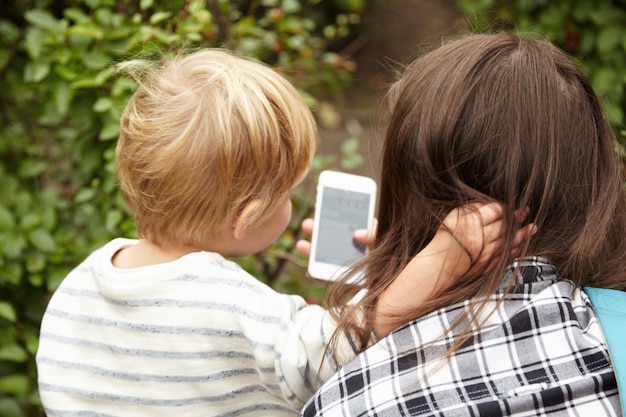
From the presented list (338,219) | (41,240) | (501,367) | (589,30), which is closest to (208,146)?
(338,219)

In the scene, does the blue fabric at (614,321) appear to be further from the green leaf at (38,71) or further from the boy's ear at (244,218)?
the green leaf at (38,71)

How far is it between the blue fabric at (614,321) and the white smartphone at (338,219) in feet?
1.99

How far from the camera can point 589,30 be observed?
9.44 feet

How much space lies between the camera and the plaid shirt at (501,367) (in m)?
1.17

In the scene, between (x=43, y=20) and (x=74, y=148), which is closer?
(x=43, y=20)

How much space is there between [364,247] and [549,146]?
0.64m

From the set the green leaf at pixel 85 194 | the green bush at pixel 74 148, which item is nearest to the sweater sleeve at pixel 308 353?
the green bush at pixel 74 148

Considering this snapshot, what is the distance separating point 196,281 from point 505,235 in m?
0.56

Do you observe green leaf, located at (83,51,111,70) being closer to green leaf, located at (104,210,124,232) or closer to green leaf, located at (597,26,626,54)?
green leaf, located at (104,210,124,232)

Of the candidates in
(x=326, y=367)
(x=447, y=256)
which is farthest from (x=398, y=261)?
(x=326, y=367)

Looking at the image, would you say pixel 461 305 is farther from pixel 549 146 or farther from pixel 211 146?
pixel 211 146

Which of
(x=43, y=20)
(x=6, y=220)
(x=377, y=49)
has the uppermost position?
(x=43, y=20)

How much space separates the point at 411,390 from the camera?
1.21 metres

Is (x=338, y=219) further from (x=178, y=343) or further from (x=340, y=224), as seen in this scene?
(x=178, y=343)
